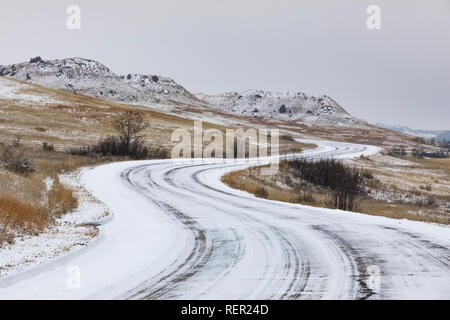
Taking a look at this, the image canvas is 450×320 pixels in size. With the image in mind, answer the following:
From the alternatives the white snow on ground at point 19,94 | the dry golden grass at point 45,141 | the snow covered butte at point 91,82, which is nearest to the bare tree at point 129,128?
the dry golden grass at point 45,141

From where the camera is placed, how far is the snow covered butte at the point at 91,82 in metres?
145

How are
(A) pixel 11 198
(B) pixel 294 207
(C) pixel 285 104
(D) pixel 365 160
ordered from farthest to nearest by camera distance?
(C) pixel 285 104 → (D) pixel 365 160 → (B) pixel 294 207 → (A) pixel 11 198

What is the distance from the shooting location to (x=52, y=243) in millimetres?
8961

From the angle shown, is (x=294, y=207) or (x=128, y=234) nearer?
(x=128, y=234)

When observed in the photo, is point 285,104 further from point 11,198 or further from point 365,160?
point 11,198

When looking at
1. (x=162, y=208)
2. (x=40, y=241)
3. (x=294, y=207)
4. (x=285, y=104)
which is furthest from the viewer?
(x=285, y=104)

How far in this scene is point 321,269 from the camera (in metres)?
7.26

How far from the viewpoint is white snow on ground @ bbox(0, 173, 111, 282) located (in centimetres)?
721

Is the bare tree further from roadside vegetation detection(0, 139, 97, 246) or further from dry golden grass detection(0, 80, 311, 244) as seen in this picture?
roadside vegetation detection(0, 139, 97, 246)

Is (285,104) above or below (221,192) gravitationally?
above

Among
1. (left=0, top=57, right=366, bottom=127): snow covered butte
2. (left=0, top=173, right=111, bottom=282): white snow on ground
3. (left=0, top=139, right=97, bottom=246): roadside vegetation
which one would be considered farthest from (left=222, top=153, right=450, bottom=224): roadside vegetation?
(left=0, top=57, right=366, bottom=127): snow covered butte

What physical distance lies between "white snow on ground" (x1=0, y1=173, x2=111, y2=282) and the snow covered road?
291 millimetres
